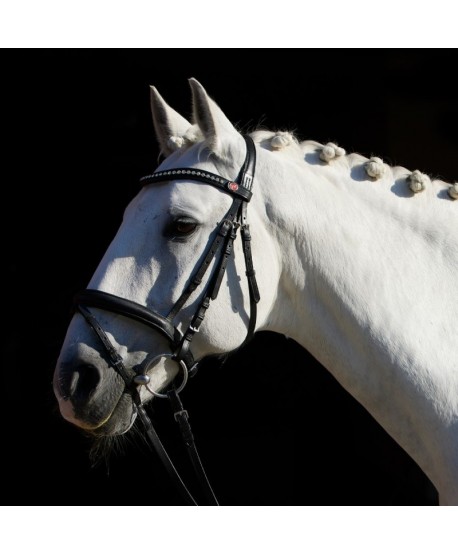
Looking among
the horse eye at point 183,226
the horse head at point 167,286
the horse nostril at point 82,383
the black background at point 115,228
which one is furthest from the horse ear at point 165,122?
the black background at point 115,228

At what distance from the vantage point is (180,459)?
14.1ft

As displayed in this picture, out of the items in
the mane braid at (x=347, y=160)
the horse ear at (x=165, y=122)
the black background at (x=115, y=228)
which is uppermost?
the horse ear at (x=165, y=122)

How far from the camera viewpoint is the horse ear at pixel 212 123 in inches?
70.3

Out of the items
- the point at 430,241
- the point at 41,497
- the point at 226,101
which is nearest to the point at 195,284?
the point at 430,241

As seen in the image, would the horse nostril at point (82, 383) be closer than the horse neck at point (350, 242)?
Yes

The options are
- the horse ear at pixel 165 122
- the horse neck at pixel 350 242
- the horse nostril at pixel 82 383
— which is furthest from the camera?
the horse ear at pixel 165 122

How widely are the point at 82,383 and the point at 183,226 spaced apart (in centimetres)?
55

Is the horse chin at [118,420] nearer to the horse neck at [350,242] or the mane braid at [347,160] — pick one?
the horse neck at [350,242]

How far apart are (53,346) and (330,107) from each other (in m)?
2.66

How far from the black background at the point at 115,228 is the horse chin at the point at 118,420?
245cm

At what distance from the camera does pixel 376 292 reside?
1789mm

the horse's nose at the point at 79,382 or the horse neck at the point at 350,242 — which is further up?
the horse neck at the point at 350,242

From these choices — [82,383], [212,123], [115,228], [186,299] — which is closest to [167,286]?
[186,299]

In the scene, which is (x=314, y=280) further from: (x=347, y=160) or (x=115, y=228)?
(x=115, y=228)
